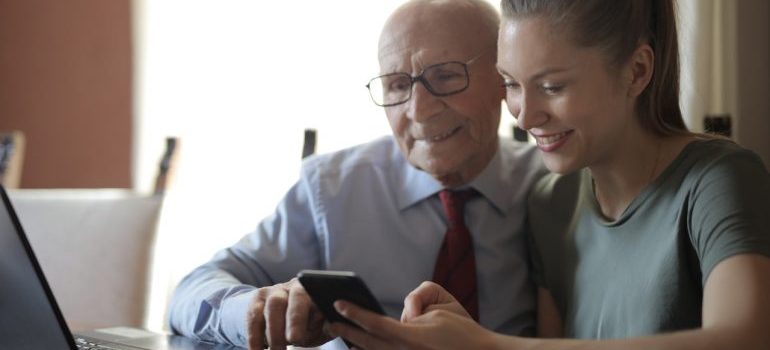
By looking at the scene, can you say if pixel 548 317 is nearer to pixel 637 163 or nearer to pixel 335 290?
pixel 637 163

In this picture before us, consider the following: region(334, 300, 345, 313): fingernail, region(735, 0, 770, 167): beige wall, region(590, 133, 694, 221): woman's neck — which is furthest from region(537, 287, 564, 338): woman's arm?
region(735, 0, 770, 167): beige wall

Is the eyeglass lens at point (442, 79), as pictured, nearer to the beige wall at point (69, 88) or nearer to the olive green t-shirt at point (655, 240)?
the olive green t-shirt at point (655, 240)

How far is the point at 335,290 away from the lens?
1.03 metres

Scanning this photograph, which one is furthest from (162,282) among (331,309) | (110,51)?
(110,51)

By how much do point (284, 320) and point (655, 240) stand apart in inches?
20.3

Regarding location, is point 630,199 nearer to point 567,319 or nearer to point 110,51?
point 567,319

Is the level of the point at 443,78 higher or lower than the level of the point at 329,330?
higher

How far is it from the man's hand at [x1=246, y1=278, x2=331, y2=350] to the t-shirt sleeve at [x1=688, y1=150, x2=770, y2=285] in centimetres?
49

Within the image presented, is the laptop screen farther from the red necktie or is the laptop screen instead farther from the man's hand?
the red necktie

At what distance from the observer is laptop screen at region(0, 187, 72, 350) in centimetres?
114

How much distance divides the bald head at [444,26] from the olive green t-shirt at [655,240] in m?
0.30

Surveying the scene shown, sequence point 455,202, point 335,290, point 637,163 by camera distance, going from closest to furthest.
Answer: point 335,290, point 637,163, point 455,202

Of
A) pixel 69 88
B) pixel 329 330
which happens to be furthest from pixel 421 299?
pixel 69 88

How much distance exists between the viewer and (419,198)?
1757 millimetres
